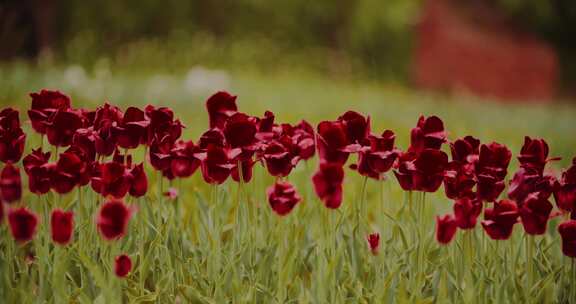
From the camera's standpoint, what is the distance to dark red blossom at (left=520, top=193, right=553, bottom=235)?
69.2 inches

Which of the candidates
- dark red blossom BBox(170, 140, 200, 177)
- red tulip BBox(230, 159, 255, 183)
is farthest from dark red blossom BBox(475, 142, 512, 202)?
dark red blossom BBox(170, 140, 200, 177)

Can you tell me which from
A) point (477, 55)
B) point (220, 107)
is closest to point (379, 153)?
point (220, 107)

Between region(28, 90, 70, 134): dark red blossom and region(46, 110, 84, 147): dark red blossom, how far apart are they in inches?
2.0

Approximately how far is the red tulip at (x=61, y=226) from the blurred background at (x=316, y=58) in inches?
139

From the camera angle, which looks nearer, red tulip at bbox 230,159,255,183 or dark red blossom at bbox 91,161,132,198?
dark red blossom at bbox 91,161,132,198

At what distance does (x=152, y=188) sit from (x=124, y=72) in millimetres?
6602

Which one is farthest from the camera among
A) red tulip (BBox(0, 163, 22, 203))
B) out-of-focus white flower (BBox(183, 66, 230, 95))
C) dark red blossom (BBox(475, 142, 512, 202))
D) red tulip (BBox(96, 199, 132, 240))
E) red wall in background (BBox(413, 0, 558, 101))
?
red wall in background (BBox(413, 0, 558, 101))

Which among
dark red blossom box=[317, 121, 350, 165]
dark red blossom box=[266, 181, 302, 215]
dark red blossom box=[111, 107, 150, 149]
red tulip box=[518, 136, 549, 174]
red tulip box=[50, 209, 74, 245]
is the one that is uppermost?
dark red blossom box=[111, 107, 150, 149]

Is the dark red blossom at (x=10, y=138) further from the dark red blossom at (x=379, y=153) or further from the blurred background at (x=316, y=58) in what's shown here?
the blurred background at (x=316, y=58)

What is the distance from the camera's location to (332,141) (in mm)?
1706

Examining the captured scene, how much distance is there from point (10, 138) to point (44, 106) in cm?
20

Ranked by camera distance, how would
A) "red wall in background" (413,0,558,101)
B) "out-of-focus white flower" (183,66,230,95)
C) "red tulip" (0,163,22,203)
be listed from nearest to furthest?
"red tulip" (0,163,22,203) → "out-of-focus white flower" (183,66,230,95) → "red wall in background" (413,0,558,101)

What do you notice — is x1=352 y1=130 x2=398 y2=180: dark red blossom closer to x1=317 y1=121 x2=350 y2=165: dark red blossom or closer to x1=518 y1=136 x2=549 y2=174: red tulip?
x1=317 y1=121 x2=350 y2=165: dark red blossom

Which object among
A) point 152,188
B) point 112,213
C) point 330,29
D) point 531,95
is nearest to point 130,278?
point 112,213
